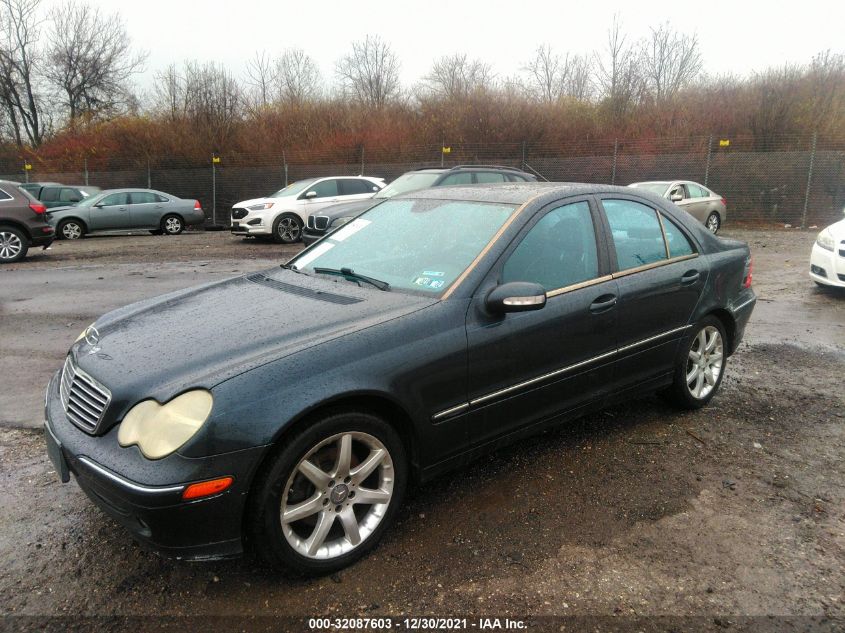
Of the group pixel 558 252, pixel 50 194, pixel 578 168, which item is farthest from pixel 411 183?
pixel 50 194

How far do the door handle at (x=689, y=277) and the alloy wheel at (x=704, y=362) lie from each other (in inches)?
15.4

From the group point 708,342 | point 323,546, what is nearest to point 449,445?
point 323,546

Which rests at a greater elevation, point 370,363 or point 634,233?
point 634,233

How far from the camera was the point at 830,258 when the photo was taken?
8.24m

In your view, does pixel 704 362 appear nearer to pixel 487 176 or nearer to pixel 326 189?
pixel 487 176

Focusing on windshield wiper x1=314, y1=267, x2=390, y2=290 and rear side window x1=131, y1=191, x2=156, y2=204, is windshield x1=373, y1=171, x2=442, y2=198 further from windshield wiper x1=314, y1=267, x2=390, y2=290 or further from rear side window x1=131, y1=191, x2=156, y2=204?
rear side window x1=131, y1=191, x2=156, y2=204

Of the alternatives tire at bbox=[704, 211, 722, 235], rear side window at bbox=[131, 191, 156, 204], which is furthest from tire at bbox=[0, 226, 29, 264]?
tire at bbox=[704, 211, 722, 235]

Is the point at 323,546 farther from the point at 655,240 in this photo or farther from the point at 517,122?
the point at 517,122

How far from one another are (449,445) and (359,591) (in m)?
0.75

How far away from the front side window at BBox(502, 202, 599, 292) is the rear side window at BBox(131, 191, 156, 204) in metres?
17.6

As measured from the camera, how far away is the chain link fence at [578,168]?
63.4 ft

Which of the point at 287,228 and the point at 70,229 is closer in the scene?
the point at 287,228

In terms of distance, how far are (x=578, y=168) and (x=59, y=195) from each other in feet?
56.8

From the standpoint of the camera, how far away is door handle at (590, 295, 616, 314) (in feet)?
11.3
